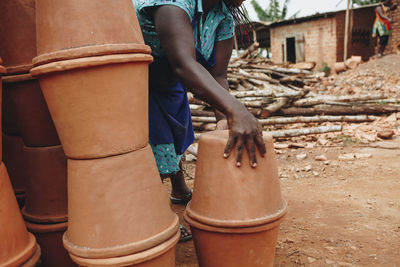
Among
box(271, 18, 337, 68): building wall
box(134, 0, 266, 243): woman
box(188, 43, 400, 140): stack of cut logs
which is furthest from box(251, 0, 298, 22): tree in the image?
box(134, 0, 266, 243): woman

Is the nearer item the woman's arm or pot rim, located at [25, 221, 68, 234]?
the woman's arm

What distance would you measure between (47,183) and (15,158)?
44 cm

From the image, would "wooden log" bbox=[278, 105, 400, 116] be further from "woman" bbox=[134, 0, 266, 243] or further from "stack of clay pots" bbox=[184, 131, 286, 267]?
"stack of clay pots" bbox=[184, 131, 286, 267]

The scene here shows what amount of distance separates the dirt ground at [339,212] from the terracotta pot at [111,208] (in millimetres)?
826

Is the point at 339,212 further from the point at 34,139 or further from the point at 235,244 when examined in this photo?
the point at 34,139

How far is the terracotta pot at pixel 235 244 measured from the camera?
1.49 metres

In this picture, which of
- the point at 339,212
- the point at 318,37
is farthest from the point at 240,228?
the point at 318,37

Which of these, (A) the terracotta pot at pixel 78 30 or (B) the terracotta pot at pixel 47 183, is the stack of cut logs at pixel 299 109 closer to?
(B) the terracotta pot at pixel 47 183

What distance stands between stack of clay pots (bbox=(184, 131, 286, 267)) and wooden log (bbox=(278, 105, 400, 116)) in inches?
194

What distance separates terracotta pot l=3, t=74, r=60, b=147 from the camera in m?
1.48

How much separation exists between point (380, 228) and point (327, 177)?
1334 mm

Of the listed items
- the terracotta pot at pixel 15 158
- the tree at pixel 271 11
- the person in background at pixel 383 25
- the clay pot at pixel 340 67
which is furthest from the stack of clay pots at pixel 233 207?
the tree at pixel 271 11

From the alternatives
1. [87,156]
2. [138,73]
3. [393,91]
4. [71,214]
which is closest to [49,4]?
[138,73]

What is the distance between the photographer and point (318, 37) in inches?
586
